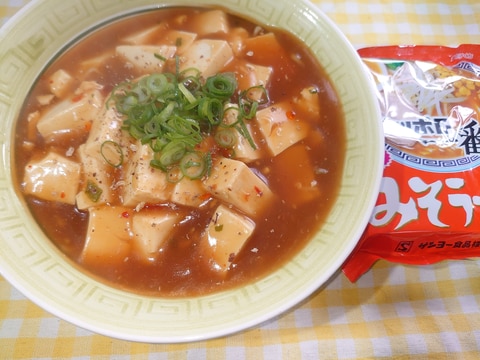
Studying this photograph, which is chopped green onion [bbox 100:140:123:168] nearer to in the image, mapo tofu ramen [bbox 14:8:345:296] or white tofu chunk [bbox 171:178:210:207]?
mapo tofu ramen [bbox 14:8:345:296]

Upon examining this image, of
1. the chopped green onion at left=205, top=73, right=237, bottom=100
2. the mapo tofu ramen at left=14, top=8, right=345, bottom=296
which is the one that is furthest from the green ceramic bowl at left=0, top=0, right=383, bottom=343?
the chopped green onion at left=205, top=73, right=237, bottom=100

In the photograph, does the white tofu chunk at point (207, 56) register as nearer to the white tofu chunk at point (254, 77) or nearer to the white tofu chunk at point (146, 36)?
the white tofu chunk at point (254, 77)

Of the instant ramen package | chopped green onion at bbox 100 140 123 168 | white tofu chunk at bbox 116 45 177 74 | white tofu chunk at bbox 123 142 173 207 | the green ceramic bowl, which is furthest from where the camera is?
white tofu chunk at bbox 116 45 177 74

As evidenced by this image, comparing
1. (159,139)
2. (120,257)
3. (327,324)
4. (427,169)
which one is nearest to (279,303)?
(327,324)

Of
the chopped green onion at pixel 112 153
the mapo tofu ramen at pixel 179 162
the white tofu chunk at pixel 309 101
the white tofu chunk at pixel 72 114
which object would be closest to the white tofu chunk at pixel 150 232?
the mapo tofu ramen at pixel 179 162

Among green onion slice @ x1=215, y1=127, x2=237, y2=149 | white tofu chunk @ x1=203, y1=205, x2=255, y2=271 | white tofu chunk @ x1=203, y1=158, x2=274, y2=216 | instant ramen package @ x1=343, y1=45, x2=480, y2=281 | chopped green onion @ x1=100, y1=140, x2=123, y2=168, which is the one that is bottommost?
instant ramen package @ x1=343, y1=45, x2=480, y2=281

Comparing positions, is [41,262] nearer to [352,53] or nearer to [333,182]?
[333,182]
